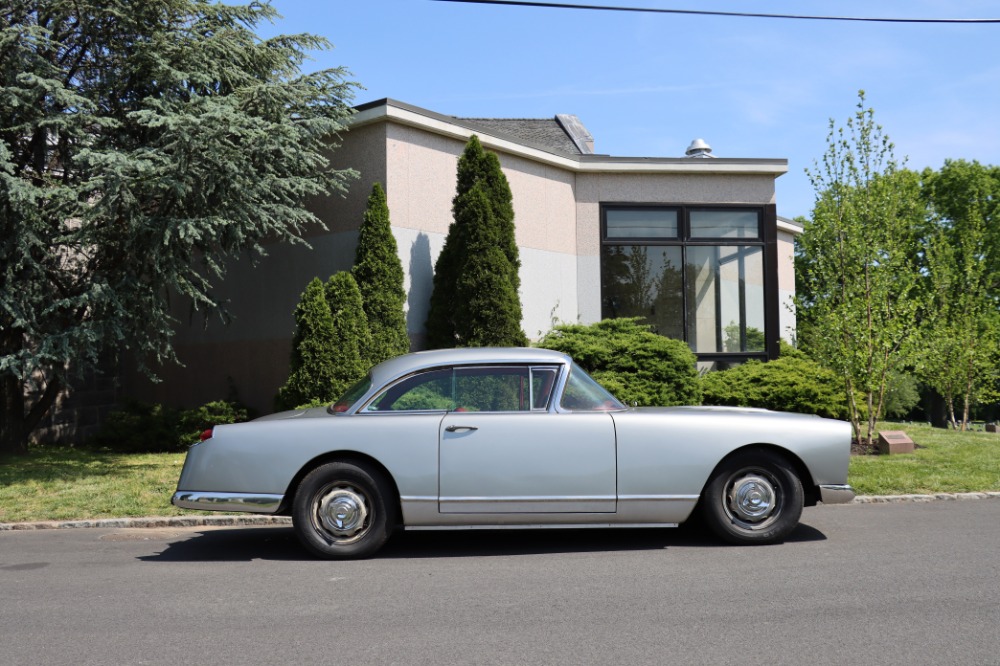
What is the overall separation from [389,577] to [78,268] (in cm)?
906

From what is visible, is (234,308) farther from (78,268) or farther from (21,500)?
(21,500)

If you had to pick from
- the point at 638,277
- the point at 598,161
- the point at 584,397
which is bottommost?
the point at 584,397

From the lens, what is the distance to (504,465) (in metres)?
6.67

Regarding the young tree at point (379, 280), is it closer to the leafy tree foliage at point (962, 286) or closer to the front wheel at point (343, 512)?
the front wheel at point (343, 512)

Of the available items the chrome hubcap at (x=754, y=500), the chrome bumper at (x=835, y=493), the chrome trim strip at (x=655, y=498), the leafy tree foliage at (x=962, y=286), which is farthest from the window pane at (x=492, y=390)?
the leafy tree foliage at (x=962, y=286)

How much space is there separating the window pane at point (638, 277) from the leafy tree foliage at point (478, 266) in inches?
129

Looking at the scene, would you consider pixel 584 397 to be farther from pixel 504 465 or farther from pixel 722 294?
pixel 722 294

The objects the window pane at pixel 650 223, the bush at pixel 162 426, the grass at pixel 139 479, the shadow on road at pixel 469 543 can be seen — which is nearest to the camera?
the shadow on road at pixel 469 543

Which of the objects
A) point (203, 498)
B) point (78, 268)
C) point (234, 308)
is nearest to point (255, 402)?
point (234, 308)

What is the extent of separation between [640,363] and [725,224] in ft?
16.9

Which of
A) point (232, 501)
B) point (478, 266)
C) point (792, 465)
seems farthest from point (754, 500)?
point (478, 266)

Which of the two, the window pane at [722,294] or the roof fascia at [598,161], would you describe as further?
the window pane at [722,294]

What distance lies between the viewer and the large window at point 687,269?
681 inches

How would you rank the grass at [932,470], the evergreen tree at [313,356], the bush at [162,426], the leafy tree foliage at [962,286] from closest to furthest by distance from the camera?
the grass at [932,470]
the evergreen tree at [313,356]
the bush at [162,426]
the leafy tree foliage at [962,286]
